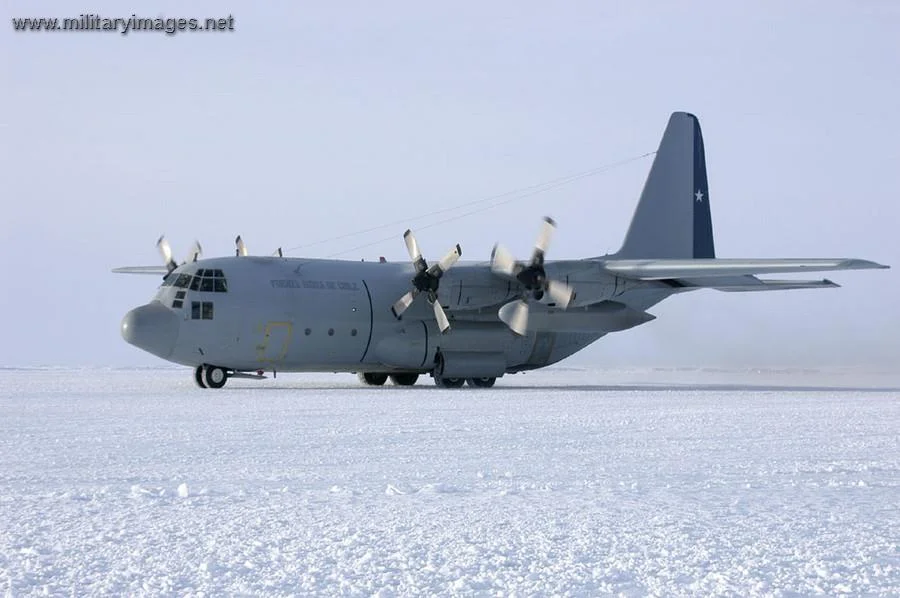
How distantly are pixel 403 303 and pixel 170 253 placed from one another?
23.1 ft

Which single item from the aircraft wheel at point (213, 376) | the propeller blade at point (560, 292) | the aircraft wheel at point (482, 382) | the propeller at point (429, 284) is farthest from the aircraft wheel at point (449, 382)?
the aircraft wheel at point (213, 376)

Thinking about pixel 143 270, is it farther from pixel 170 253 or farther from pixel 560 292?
pixel 560 292

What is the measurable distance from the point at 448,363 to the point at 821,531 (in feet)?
63.7

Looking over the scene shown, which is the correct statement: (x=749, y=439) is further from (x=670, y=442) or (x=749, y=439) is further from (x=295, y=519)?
(x=295, y=519)

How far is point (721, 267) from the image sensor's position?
24047mm

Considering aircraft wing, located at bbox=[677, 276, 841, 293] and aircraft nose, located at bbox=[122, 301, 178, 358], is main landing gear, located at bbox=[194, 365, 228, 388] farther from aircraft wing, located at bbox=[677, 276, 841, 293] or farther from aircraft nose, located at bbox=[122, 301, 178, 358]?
aircraft wing, located at bbox=[677, 276, 841, 293]

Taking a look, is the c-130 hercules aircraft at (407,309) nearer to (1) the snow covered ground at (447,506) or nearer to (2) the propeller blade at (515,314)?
(2) the propeller blade at (515,314)

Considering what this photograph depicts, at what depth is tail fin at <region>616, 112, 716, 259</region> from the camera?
30.0m

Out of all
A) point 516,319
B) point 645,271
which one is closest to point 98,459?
point 516,319

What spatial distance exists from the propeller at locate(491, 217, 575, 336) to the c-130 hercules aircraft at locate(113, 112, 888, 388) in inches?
1.1

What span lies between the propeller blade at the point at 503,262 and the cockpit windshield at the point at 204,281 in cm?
629

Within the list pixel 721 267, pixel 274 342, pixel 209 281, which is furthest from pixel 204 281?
pixel 721 267

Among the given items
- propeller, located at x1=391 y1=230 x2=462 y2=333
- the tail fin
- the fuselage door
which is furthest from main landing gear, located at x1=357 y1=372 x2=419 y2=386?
the tail fin

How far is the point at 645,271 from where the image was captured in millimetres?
24922
